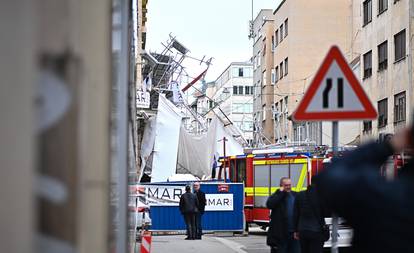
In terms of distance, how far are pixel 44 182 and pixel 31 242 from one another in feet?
0.60

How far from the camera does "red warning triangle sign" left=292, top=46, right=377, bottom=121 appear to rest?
265 inches

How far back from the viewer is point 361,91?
6.75m

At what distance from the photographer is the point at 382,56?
35.7 meters

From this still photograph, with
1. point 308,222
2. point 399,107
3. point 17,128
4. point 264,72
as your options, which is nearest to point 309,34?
point 264,72

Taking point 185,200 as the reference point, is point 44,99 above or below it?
above

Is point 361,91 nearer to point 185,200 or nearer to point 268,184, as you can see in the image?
point 185,200

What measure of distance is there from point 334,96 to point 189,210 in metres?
13.6

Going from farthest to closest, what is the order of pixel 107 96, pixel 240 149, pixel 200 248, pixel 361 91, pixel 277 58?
pixel 277 58 < pixel 240 149 < pixel 200 248 < pixel 361 91 < pixel 107 96

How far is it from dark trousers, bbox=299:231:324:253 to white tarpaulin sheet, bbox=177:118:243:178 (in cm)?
2354

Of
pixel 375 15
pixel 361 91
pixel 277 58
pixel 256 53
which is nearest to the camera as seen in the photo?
pixel 361 91

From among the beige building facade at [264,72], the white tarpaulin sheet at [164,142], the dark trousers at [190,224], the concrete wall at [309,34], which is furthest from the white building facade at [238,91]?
the dark trousers at [190,224]

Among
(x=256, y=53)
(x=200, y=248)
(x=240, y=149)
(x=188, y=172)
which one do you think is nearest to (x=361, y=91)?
(x=200, y=248)

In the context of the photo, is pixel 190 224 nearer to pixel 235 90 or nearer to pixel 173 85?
pixel 173 85

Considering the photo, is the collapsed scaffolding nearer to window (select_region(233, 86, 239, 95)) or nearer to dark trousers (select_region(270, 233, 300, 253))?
dark trousers (select_region(270, 233, 300, 253))
